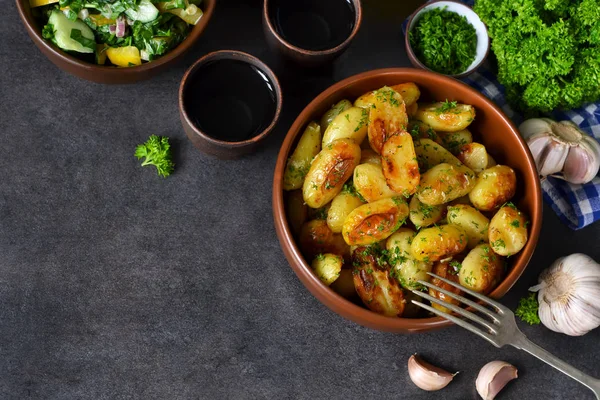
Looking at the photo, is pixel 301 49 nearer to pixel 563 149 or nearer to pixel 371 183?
pixel 371 183

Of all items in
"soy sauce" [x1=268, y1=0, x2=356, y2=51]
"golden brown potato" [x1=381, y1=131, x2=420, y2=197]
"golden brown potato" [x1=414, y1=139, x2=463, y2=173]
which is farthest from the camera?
"soy sauce" [x1=268, y1=0, x2=356, y2=51]

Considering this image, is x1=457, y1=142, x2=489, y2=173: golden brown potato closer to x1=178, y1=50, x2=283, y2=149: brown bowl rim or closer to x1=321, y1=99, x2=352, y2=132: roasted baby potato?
x1=321, y1=99, x2=352, y2=132: roasted baby potato

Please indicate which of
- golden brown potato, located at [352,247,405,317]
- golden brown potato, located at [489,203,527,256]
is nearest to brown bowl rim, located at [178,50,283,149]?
golden brown potato, located at [352,247,405,317]

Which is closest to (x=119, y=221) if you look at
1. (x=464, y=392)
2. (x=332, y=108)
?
(x=332, y=108)

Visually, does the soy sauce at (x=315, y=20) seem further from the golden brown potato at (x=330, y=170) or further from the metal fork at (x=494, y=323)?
the metal fork at (x=494, y=323)

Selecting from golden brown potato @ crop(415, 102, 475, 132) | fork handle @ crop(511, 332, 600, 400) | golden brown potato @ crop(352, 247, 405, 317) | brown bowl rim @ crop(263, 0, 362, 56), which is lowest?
fork handle @ crop(511, 332, 600, 400)

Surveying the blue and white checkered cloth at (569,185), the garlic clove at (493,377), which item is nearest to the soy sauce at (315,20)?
the blue and white checkered cloth at (569,185)
